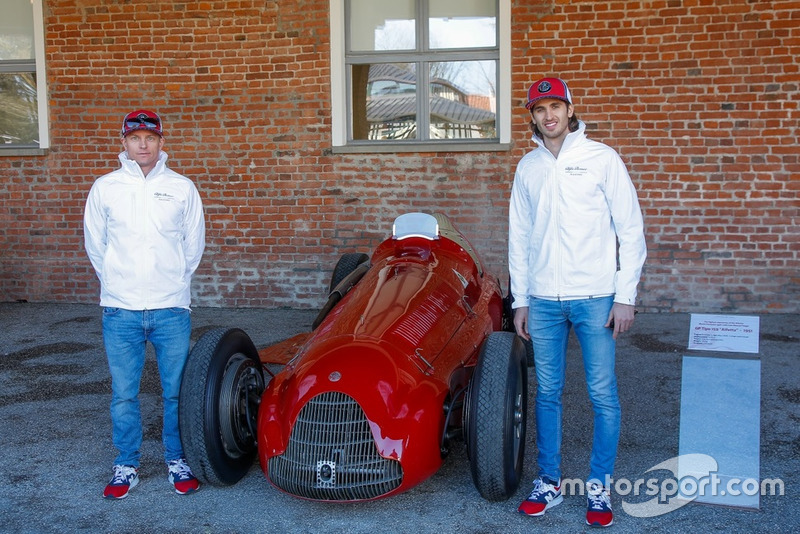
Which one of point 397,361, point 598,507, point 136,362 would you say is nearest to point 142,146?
point 136,362

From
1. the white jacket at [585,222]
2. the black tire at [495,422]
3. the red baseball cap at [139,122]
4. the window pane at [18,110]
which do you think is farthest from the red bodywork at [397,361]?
the window pane at [18,110]

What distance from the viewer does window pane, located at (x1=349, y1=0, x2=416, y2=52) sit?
821cm

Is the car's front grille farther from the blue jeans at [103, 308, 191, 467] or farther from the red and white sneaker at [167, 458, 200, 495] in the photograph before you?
the blue jeans at [103, 308, 191, 467]

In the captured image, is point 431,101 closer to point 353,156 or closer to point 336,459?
point 353,156

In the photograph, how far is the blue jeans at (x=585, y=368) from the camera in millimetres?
3430

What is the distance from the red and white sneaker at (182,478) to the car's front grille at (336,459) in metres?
0.70

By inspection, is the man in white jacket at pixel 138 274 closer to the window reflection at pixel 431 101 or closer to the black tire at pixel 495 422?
the black tire at pixel 495 422

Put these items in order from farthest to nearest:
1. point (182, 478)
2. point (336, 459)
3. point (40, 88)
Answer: point (40, 88)
point (182, 478)
point (336, 459)

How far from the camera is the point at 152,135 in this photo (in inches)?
150

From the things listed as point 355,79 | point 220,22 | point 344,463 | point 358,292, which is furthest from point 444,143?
point 344,463

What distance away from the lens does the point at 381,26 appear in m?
8.23

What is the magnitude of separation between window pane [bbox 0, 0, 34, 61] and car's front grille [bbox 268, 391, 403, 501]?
7225mm

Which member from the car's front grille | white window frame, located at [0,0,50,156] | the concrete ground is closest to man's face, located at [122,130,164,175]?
the car's front grille

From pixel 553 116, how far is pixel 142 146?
77.8 inches
